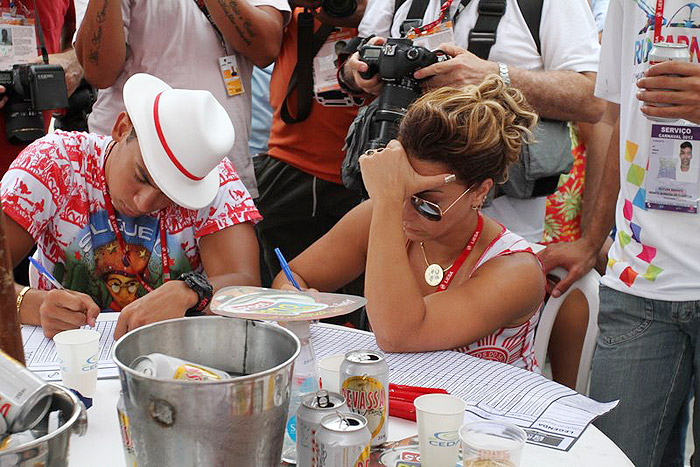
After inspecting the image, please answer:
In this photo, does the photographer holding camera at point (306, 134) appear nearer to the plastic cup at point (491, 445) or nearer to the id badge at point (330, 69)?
the id badge at point (330, 69)

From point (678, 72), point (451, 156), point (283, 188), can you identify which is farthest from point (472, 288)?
point (283, 188)

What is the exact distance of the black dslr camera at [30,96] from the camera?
2.72m

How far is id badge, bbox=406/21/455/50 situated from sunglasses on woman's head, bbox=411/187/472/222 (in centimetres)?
69

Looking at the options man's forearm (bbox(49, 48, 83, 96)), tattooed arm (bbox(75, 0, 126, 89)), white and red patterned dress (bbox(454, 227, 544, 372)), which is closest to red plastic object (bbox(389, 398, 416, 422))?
white and red patterned dress (bbox(454, 227, 544, 372))

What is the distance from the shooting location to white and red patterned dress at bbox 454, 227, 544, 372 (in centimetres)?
192

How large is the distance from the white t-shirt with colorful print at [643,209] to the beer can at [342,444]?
117 centimetres

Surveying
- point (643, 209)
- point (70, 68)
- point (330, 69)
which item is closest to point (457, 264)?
point (643, 209)

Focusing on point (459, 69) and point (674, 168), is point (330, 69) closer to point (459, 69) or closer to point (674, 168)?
point (459, 69)

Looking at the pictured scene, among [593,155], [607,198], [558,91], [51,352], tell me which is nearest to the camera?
[51,352]

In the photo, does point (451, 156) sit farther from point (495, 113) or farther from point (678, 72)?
point (678, 72)

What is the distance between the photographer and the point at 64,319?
5.78 feet

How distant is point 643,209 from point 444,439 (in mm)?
1004

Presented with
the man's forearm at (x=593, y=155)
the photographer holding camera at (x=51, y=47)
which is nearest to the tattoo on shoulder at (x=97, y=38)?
the photographer holding camera at (x=51, y=47)

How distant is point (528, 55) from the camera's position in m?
2.47
